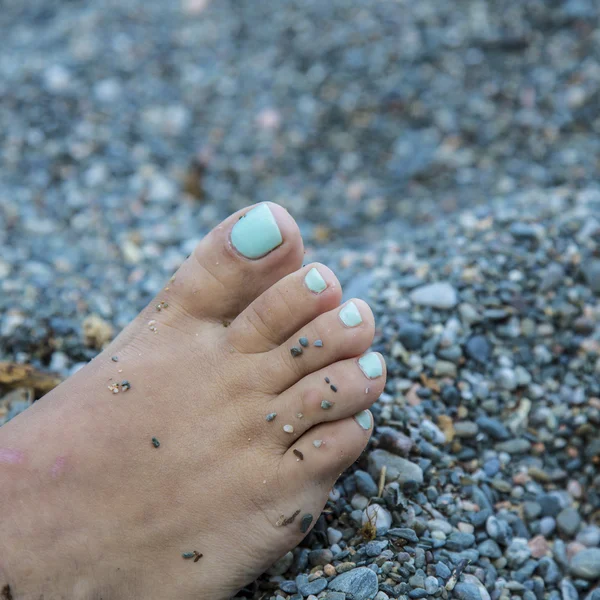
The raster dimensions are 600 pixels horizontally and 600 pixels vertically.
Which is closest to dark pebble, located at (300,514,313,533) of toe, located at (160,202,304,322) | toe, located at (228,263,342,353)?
toe, located at (228,263,342,353)

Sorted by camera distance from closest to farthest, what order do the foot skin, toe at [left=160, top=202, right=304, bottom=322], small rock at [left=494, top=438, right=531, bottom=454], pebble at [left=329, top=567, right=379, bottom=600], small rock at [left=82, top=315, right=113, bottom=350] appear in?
pebble at [left=329, top=567, right=379, bottom=600] → the foot skin → toe at [left=160, top=202, right=304, bottom=322] → small rock at [left=494, top=438, right=531, bottom=454] → small rock at [left=82, top=315, right=113, bottom=350]

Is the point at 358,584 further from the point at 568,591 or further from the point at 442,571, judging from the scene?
the point at 568,591

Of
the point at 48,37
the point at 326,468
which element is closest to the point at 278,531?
the point at 326,468

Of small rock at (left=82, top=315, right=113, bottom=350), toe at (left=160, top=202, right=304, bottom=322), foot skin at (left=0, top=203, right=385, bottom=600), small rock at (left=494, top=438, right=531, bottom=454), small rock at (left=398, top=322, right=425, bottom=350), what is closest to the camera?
foot skin at (left=0, top=203, right=385, bottom=600)

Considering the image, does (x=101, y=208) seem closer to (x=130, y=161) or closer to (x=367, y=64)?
(x=130, y=161)

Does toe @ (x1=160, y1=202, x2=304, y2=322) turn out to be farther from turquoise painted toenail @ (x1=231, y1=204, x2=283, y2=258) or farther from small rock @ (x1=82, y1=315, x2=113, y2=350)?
small rock @ (x1=82, y1=315, x2=113, y2=350)

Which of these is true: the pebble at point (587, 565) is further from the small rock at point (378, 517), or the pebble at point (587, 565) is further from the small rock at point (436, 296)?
the small rock at point (436, 296)

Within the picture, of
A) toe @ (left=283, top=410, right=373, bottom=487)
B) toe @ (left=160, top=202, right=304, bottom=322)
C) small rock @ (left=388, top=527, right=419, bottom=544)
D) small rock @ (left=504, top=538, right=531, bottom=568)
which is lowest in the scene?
small rock @ (left=504, top=538, right=531, bottom=568)
